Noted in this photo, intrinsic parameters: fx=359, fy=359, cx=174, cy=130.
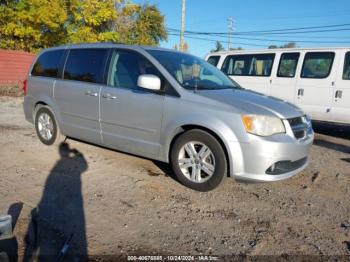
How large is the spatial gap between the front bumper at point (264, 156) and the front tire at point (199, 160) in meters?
0.18

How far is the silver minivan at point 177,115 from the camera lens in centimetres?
412

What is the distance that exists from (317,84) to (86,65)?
5.50 meters

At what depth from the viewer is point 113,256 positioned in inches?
117

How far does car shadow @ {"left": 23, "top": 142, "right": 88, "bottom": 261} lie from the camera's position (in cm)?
298

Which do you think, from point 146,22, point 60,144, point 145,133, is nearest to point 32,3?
point 146,22

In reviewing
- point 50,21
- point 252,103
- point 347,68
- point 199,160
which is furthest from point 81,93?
point 50,21

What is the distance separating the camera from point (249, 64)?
31.7ft

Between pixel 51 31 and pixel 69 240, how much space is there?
64.2 feet

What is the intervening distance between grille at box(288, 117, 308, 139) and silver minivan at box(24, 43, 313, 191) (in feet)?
0.04

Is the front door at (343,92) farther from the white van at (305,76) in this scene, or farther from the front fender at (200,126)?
the front fender at (200,126)

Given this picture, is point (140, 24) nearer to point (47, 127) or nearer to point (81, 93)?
point (47, 127)

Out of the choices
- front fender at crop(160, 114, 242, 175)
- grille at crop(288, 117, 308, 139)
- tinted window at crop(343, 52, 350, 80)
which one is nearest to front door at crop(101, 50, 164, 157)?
front fender at crop(160, 114, 242, 175)

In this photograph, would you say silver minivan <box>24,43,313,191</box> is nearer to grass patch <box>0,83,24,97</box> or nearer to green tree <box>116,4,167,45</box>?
grass patch <box>0,83,24,97</box>

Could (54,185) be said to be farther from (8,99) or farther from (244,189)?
(8,99)
